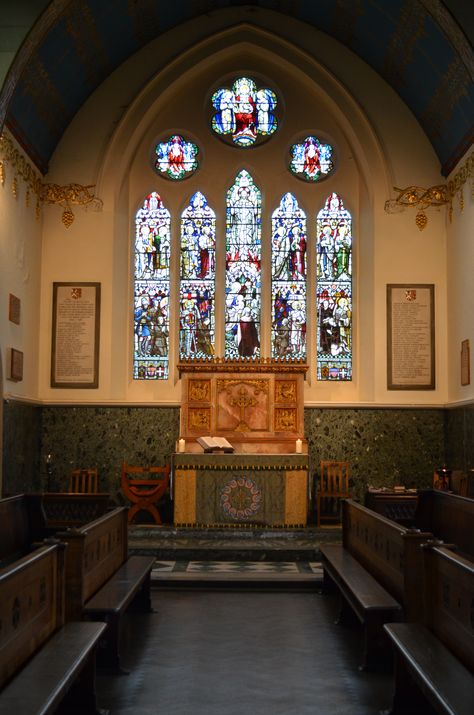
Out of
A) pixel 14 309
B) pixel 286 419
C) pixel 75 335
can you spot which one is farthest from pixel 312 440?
pixel 14 309

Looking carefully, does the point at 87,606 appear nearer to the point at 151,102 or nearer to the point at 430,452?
the point at 430,452

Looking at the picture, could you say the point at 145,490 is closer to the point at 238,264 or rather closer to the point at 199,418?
the point at 199,418

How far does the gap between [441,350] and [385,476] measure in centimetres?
222

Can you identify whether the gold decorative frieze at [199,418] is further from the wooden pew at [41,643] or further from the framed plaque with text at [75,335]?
the wooden pew at [41,643]

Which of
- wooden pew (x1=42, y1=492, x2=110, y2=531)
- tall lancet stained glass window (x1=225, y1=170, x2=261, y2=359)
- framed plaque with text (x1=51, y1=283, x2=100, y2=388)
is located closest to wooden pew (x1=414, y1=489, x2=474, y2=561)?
wooden pew (x1=42, y1=492, x2=110, y2=531)

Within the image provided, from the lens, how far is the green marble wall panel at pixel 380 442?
14547mm

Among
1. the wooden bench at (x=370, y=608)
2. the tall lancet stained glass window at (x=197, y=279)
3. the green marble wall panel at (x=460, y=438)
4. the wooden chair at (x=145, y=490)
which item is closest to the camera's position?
the wooden bench at (x=370, y=608)

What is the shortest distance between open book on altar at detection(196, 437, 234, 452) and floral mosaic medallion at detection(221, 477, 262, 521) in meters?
0.45

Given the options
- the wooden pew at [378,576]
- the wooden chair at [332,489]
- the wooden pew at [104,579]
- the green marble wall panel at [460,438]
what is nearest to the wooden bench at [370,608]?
the wooden pew at [378,576]

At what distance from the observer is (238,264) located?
15531 millimetres

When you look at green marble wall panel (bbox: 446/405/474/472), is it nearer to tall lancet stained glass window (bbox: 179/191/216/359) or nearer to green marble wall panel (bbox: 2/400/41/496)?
tall lancet stained glass window (bbox: 179/191/216/359)

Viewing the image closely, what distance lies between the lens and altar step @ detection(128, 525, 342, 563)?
11117 millimetres

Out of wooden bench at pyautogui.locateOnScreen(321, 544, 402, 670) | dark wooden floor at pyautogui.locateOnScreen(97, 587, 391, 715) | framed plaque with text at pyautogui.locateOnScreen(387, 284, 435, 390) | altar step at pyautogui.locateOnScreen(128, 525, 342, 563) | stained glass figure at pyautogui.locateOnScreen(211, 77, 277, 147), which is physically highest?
stained glass figure at pyautogui.locateOnScreen(211, 77, 277, 147)

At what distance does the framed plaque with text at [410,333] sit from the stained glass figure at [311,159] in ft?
7.90
